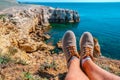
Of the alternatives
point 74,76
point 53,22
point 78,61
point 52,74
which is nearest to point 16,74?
point 52,74

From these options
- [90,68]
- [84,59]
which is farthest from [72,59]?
[90,68]

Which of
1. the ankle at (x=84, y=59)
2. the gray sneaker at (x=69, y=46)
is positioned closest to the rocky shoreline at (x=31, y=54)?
the gray sneaker at (x=69, y=46)

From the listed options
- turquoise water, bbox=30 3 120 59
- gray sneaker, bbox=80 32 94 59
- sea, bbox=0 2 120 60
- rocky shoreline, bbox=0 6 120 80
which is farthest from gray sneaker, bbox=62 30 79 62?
turquoise water, bbox=30 3 120 59

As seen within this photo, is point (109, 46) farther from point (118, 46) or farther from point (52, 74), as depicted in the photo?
point (52, 74)

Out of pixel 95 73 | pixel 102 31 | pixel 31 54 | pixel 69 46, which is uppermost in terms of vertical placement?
pixel 69 46

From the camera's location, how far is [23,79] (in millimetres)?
4449

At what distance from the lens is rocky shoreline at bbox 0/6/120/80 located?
202 inches

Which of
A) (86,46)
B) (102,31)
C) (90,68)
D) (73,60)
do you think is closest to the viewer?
(90,68)

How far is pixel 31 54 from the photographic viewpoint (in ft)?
52.7

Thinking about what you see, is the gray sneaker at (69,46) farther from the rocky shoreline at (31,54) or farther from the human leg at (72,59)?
the rocky shoreline at (31,54)

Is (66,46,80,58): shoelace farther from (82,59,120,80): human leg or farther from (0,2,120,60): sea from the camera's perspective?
(0,2,120,60): sea

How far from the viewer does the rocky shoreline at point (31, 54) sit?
16.9 ft

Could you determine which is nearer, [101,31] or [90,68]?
[90,68]

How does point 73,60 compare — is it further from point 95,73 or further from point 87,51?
point 95,73
